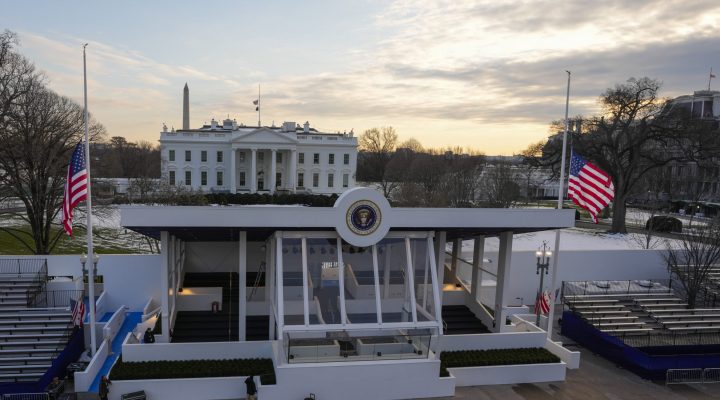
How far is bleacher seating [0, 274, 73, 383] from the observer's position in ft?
49.2

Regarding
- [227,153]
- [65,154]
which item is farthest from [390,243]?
[227,153]

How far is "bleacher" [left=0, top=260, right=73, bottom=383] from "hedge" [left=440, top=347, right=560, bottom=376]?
1364 centimetres

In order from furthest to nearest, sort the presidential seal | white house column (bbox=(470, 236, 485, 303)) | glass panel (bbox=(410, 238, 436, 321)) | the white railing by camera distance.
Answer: white house column (bbox=(470, 236, 485, 303)) < glass panel (bbox=(410, 238, 436, 321)) < the presidential seal < the white railing

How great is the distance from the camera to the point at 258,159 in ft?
245

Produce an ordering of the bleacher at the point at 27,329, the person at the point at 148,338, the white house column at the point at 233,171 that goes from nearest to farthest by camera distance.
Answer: the bleacher at the point at 27,329, the person at the point at 148,338, the white house column at the point at 233,171

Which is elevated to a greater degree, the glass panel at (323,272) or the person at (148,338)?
the glass panel at (323,272)

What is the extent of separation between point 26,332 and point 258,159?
5935 centimetres

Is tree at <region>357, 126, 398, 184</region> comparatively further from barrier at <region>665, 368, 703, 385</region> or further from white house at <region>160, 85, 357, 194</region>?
barrier at <region>665, 368, 703, 385</region>

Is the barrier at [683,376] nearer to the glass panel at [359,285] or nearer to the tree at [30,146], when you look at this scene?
the glass panel at [359,285]

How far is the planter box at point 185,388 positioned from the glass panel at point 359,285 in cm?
418

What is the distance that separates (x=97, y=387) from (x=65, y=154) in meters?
18.9

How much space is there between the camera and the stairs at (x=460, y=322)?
1895cm

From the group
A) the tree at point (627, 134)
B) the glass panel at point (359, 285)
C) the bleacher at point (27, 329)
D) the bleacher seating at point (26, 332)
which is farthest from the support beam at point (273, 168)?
the glass panel at point (359, 285)

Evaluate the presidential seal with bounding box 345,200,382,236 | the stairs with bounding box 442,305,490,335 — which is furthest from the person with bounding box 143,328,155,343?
the stairs with bounding box 442,305,490,335
